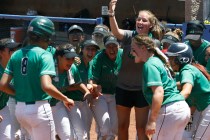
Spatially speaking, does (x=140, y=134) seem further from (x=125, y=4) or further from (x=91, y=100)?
(x=125, y=4)

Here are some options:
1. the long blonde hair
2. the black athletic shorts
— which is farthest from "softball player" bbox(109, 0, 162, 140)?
the long blonde hair

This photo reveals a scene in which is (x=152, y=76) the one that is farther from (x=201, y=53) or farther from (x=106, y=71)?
(x=201, y=53)

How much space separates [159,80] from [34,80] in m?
1.22

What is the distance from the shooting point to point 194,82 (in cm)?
618

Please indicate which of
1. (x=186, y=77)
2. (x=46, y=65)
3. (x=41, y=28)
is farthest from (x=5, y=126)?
(x=186, y=77)

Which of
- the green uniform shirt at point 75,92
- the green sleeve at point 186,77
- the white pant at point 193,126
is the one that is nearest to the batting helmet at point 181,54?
the green sleeve at point 186,77

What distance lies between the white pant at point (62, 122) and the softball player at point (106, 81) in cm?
70

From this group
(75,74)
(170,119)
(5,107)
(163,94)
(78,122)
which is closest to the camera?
(163,94)

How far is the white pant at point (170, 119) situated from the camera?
224 inches

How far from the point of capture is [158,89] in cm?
545

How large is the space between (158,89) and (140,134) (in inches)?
68.2

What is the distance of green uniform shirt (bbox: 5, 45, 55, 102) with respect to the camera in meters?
5.49

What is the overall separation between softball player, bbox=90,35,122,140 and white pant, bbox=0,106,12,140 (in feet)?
4.09

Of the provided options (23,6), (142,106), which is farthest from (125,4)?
(142,106)
